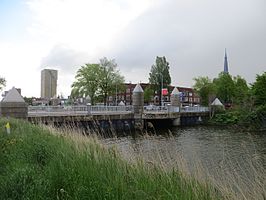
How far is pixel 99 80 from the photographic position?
6825 centimetres

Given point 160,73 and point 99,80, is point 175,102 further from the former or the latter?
point 160,73

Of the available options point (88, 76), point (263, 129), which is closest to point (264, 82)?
point (263, 129)

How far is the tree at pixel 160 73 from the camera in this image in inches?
3585

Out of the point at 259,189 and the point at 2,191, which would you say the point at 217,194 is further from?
the point at 2,191

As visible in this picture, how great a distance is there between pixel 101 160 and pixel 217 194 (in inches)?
110

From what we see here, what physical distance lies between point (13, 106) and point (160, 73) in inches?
2599

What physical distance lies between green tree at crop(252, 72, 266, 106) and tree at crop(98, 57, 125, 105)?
28.0 meters

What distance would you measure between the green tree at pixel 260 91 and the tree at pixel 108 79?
92.0ft

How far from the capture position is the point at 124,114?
143ft

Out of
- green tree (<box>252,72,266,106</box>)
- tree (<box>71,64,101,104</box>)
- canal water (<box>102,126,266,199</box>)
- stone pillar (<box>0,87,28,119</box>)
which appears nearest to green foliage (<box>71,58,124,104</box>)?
tree (<box>71,64,101,104</box>)

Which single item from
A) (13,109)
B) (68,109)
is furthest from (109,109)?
(13,109)

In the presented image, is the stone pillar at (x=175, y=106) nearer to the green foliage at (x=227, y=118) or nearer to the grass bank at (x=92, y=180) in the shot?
the green foliage at (x=227, y=118)

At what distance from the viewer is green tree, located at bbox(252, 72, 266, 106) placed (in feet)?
180

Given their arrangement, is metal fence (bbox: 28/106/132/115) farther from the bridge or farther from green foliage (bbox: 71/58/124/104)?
green foliage (bbox: 71/58/124/104)
